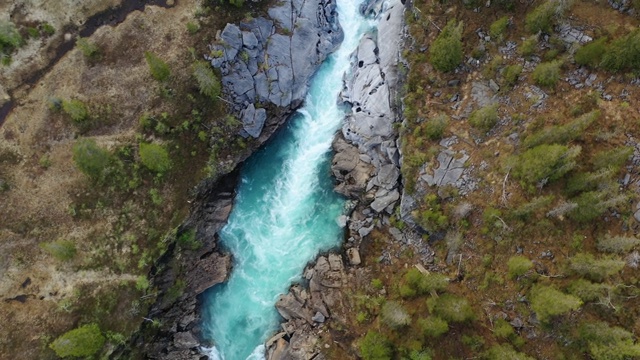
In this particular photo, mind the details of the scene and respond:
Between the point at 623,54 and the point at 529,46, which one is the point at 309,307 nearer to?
the point at 529,46

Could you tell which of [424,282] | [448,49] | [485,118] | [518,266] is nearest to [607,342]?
[518,266]

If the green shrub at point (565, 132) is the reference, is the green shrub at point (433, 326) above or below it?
below

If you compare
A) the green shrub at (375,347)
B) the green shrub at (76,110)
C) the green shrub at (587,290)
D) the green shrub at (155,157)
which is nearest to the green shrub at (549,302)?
the green shrub at (587,290)

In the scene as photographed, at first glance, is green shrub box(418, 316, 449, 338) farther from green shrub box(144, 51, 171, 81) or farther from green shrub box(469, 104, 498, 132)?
green shrub box(144, 51, 171, 81)

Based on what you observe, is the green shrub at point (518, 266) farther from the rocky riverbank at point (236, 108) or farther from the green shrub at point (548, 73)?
the rocky riverbank at point (236, 108)

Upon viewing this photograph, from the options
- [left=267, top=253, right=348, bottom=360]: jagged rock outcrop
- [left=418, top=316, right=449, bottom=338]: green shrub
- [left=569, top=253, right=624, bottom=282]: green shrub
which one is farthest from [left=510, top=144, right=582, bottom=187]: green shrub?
[left=267, top=253, right=348, bottom=360]: jagged rock outcrop

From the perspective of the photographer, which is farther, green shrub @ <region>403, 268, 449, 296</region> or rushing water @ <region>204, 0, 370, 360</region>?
rushing water @ <region>204, 0, 370, 360</region>
